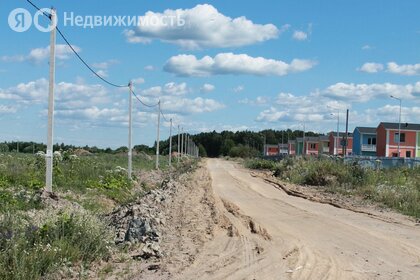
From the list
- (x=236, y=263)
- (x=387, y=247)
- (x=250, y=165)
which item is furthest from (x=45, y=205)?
(x=250, y=165)

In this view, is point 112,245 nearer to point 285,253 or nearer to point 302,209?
point 285,253

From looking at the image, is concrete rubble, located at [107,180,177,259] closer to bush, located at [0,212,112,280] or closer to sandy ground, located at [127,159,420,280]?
sandy ground, located at [127,159,420,280]

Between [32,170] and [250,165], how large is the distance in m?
49.2

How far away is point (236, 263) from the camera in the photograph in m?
9.36

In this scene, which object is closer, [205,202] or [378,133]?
[205,202]

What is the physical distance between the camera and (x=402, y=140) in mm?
88188

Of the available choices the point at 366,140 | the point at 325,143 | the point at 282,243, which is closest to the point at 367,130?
the point at 366,140

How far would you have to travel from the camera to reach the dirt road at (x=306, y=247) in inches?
350

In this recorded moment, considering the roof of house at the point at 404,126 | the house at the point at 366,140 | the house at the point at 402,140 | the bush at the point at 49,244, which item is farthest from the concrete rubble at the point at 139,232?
the house at the point at 366,140

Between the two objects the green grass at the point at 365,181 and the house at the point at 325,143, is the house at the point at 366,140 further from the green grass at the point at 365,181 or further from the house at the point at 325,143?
the green grass at the point at 365,181

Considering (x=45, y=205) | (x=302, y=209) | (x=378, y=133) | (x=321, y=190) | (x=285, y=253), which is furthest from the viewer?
(x=378, y=133)

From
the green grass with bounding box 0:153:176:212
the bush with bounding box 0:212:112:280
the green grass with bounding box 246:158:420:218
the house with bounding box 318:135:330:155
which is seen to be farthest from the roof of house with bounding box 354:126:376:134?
the bush with bounding box 0:212:112:280

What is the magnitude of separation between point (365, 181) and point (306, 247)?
18.5 metres

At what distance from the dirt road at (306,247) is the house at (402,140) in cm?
7199
